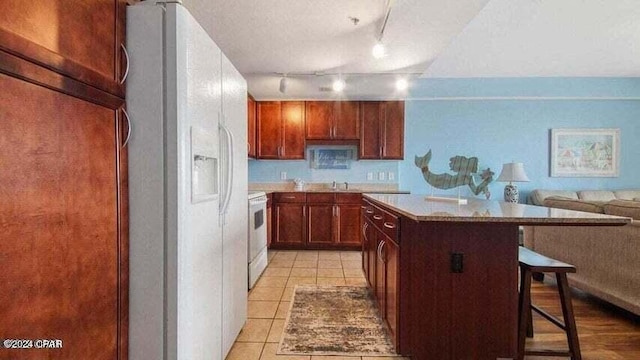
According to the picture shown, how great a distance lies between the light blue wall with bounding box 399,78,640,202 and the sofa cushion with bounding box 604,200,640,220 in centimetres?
266

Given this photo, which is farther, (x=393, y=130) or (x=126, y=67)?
(x=393, y=130)

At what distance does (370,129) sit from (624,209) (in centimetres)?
304

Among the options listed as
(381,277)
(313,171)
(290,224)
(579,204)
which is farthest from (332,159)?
(579,204)

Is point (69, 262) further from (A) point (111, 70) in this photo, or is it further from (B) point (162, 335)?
(A) point (111, 70)

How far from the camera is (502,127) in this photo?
5.04 meters

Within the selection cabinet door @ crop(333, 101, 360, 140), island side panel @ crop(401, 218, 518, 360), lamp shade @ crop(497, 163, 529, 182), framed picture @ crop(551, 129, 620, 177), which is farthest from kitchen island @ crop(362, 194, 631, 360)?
framed picture @ crop(551, 129, 620, 177)

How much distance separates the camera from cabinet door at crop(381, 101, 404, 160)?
468 centimetres

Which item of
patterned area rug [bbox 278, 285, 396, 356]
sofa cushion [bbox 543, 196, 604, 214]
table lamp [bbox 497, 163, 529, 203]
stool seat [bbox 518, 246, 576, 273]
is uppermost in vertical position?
table lamp [bbox 497, 163, 529, 203]

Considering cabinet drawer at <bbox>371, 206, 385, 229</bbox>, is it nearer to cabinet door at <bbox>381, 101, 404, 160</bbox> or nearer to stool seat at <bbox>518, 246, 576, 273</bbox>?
stool seat at <bbox>518, 246, 576, 273</bbox>

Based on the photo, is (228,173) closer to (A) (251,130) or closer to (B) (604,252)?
(B) (604,252)

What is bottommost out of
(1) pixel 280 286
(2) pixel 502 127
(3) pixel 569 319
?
(1) pixel 280 286

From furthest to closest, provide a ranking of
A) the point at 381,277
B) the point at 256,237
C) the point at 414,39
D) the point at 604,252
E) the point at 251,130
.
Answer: the point at 251,130 → the point at 256,237 → the point at 414,39 → the point at 604,252 → the point at 381,277

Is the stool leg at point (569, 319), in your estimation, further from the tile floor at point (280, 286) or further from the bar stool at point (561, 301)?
the tile floor at point (280, 286)

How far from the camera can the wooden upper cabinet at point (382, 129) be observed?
4.68m
